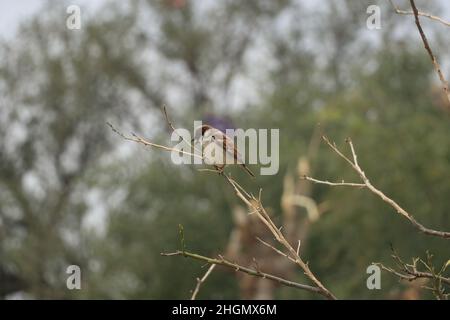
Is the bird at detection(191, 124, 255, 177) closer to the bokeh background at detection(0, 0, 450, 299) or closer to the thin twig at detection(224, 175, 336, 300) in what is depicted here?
the thin twig at detection(224, 175, 336, 300)

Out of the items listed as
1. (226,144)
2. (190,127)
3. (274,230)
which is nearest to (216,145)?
(226,144)

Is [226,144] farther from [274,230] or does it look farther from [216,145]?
[274,230]

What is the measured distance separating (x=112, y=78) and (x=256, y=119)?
4.66 meters

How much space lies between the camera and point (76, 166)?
22141mm

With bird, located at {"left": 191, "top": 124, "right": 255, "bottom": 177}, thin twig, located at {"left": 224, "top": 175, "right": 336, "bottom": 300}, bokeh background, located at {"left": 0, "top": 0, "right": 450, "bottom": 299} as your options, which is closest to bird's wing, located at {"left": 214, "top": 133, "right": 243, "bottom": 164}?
bird, located at {"left": 191, "top": 124, "right": 255, "bottom": 177}

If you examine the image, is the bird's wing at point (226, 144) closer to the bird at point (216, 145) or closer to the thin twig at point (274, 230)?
the bird at point (216, 145)

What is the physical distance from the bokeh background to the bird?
8719 mm

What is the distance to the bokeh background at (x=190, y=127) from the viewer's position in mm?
16328

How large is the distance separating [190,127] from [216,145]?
46.2 feet

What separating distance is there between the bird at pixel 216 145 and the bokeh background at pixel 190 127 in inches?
343

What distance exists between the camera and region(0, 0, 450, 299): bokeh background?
16328 millimetres

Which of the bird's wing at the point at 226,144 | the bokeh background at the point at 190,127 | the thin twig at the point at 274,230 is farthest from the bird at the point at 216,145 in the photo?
the bokeh background at the point at 190,127
